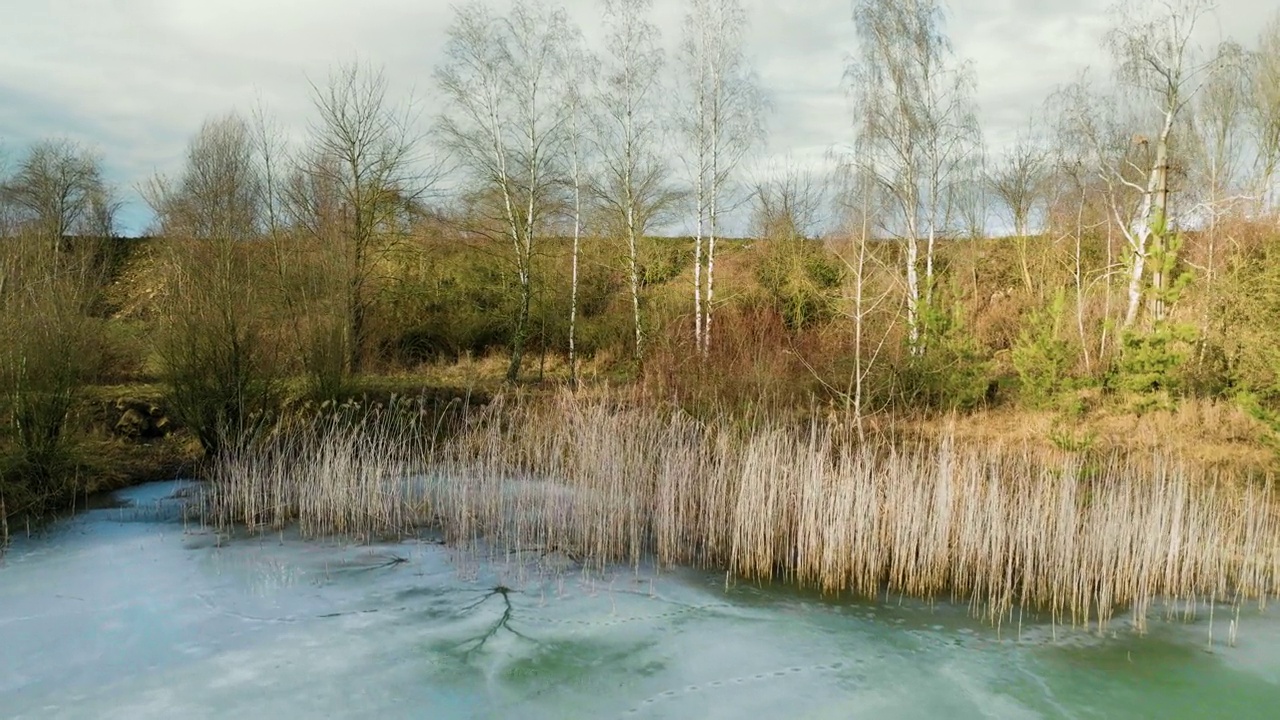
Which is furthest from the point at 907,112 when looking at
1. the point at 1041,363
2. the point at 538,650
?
the point at 538,650

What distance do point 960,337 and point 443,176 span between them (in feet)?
34.3

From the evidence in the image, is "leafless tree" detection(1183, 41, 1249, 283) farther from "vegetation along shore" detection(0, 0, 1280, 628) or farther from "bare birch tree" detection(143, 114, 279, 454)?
"bare birch tree" detection(143, 114, 279, 454)

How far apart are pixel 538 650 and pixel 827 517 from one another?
2218 mm

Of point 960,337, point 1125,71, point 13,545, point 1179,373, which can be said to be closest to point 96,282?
point 13,545

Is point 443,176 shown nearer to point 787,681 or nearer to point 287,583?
point 287,583

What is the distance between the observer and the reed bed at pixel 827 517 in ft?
17.4

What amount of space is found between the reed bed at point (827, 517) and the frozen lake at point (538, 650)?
278 mm

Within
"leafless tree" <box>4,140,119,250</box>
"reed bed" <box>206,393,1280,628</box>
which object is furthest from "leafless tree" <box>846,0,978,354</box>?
"leafless tree" <box>4,140,119,250</box>

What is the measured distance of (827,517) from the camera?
5.67m

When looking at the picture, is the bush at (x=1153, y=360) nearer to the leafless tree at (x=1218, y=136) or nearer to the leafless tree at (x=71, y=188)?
the leafless tree at (x=1218, y=136)

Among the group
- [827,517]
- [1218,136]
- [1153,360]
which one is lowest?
[827,517]

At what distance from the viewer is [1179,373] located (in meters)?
10.4

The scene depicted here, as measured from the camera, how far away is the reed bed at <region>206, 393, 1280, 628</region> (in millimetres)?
5293

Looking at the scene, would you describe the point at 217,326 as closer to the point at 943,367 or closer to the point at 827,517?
the point at 827,517
